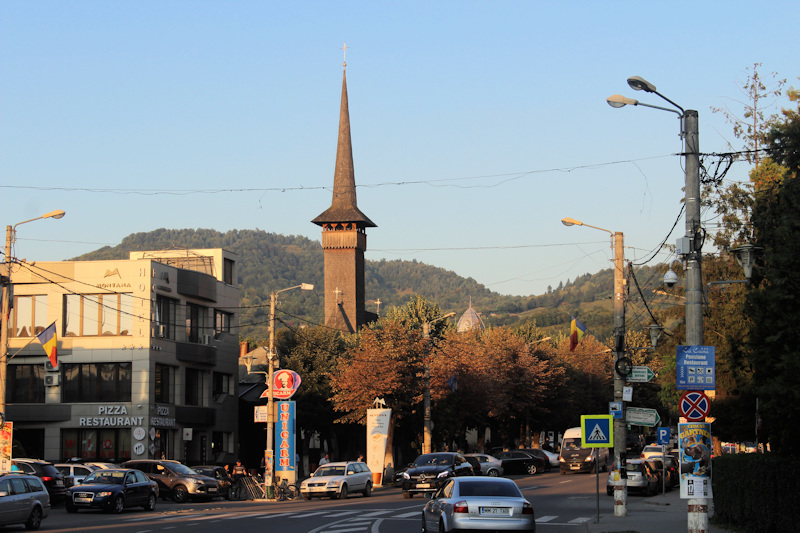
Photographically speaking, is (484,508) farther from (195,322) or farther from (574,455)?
(195,322)

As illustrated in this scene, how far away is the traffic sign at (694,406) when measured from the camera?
1616 cm

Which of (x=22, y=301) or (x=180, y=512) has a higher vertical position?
(x=22, y=301)

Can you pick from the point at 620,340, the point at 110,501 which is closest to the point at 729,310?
the point at 620,340

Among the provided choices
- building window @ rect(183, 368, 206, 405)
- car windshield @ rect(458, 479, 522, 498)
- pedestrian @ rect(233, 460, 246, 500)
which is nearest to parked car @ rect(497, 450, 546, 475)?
building window @ rect(183, 368, 206, 405)

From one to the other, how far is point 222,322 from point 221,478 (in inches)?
808

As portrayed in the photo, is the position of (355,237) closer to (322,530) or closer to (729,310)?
(729,310)

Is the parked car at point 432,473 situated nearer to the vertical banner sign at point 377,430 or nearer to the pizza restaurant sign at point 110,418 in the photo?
the vertical banner sign at point 377,430

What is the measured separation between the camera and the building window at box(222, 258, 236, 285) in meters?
62.3

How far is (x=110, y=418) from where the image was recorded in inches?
1934

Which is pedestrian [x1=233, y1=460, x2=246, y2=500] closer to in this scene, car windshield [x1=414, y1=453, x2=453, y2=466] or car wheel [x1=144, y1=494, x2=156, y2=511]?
car windshield [x1=414, y1=453, x2=453, y2=466]

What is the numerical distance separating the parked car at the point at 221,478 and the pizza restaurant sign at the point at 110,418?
9880 millimetres

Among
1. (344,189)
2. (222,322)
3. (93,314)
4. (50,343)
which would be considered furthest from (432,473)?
(344,189)

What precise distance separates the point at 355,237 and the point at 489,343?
3920 centimetres

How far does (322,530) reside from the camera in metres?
21.5
